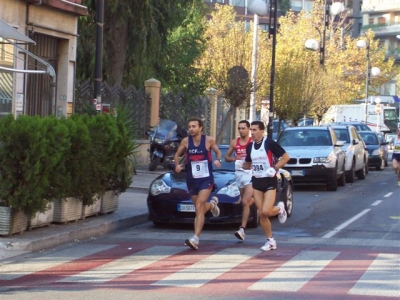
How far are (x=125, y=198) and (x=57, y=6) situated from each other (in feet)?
17.5

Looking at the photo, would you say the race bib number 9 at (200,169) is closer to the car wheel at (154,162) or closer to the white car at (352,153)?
the car wheel at (154,162)

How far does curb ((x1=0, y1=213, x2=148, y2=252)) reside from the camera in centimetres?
1162

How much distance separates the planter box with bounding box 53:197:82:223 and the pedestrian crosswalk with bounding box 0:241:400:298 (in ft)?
3.54

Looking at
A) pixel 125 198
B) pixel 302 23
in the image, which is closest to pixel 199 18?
pixel 302 23

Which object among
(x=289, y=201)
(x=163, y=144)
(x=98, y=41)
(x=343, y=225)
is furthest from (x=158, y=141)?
(x=343, y=225)

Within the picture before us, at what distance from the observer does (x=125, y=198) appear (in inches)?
732

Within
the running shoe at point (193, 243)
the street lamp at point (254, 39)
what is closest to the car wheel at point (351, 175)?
the street lamp at point (254, 39)

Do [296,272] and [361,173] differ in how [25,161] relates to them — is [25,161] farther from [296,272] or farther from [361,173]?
[361,173]

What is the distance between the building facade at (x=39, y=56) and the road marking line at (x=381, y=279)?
31.1 ft

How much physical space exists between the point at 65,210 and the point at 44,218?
1.68 feet

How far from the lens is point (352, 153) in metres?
26.4

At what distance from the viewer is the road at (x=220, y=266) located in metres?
8.99

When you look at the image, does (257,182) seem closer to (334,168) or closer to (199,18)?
(334,168)

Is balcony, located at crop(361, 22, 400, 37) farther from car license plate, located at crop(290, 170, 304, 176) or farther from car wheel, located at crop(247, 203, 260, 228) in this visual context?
car wheel, located at crop(247, 203, 260, 228)
